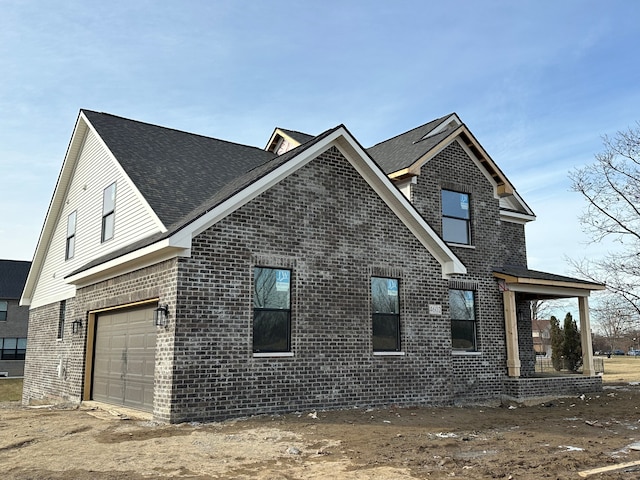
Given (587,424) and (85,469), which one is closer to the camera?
(85,469)

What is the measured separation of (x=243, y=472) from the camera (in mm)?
7227

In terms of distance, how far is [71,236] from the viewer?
19094 mm

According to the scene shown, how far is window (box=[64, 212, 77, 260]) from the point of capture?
1881 cm

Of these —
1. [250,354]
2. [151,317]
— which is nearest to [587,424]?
[250,354]

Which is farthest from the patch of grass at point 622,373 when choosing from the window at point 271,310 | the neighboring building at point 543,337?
the neighboring building at point 543,337

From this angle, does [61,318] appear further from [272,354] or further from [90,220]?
[272,354]

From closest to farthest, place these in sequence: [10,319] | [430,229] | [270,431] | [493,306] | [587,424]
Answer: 1. [270,431]
2. [587,424]
3. [430,229]
4. [493,306]
5. [10,319]

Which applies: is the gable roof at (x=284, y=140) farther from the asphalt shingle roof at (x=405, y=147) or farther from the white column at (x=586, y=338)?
the white column at (x=586, y=338)

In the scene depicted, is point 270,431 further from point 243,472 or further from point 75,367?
point 75,367

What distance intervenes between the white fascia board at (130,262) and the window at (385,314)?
5052 mm

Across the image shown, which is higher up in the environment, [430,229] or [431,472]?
[430,229]

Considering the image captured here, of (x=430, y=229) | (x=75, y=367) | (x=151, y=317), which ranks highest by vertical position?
(x=430, y=229)

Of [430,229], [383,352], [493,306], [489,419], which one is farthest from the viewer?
[493,306]

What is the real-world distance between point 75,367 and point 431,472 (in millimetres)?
12204
